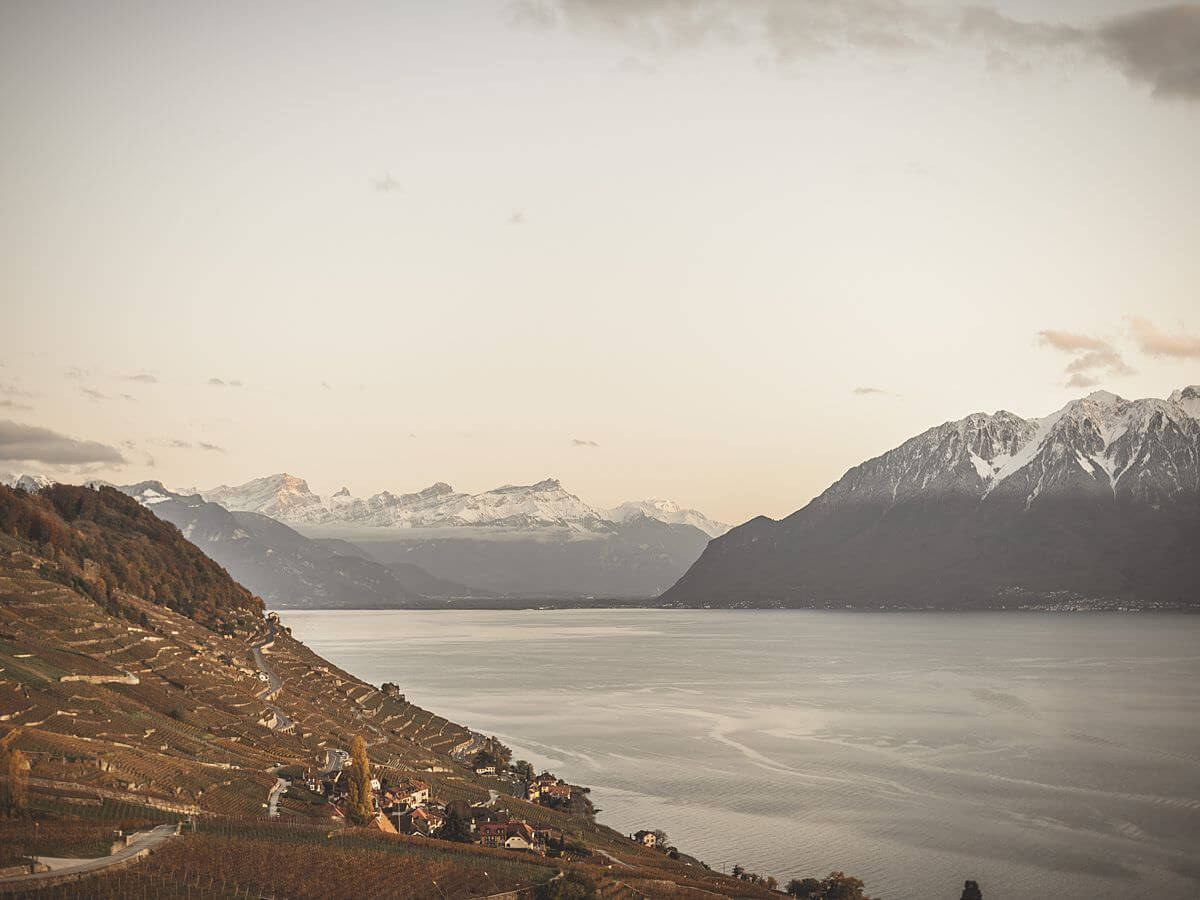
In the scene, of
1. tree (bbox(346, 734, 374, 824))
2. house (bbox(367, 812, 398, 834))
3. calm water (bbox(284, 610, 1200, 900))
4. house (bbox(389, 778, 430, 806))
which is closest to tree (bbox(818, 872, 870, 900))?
calm water (bbox(284, 610, 1200, 900))

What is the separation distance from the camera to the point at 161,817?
44.9m

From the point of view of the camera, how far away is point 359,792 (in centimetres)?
5516

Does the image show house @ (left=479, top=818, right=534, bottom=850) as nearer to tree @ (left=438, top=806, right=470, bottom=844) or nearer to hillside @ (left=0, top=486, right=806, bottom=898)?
tree @ (left=438, top=806, right=470, bottom=844)

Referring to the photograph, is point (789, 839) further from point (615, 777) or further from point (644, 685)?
point (644, 685)

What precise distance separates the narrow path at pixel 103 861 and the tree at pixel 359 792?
12.7 m

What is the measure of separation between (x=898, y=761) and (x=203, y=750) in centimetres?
5597

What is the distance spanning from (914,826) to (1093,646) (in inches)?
5649

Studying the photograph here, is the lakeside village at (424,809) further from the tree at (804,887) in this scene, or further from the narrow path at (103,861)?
the narrow path at (103,861)

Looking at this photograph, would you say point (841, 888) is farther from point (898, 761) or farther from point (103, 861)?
point (898, 761)

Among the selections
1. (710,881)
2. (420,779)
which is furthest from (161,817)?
(420,779)

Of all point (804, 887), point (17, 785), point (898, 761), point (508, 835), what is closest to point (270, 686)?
point (508, 835)

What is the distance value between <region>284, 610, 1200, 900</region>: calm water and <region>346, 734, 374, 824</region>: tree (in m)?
19.1

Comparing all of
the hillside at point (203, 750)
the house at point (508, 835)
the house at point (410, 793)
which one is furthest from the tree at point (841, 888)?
the house at point (410, 793)

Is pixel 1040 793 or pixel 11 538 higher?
pixel 11 538
